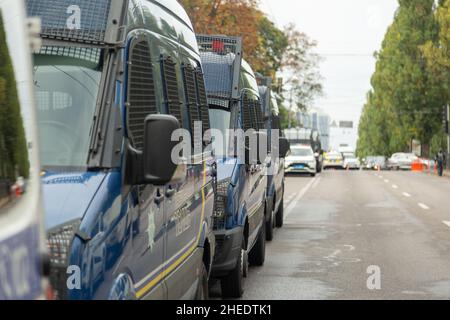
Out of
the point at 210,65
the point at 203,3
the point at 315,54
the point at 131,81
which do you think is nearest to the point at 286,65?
the point at 315,54

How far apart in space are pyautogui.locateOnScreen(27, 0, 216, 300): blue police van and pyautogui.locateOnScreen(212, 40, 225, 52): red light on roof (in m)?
5.05

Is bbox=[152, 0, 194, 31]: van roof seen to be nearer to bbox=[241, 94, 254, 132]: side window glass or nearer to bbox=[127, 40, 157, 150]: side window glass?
bbox=[127, 40, 157, 150]: side window glass

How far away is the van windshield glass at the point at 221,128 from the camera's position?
380 inches

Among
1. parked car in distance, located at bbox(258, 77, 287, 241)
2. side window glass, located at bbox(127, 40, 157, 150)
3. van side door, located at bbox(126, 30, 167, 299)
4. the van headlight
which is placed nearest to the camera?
the van headlight

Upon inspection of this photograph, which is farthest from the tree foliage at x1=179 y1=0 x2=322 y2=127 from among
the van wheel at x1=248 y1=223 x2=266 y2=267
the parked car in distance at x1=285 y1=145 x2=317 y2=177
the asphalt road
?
the van wheel at x1=248 y1=223 x2=266 y2=267

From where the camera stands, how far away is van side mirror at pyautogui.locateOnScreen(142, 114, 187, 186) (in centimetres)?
408

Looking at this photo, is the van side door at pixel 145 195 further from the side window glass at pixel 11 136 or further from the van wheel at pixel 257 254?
the van wheel at pixel 257 254

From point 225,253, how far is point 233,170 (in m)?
0.92

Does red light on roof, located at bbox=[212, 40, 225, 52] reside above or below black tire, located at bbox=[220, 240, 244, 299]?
above

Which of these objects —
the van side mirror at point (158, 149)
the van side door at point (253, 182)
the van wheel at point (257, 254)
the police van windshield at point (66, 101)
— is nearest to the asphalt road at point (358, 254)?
the van wheel at point (257, 254)

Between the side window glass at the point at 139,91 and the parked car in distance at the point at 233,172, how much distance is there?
145 inches

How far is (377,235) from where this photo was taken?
51.4 ft

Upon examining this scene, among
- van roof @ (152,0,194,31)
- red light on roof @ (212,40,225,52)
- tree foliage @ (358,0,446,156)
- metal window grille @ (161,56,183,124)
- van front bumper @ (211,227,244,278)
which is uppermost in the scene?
tree foliage @ (358,0,446,156)

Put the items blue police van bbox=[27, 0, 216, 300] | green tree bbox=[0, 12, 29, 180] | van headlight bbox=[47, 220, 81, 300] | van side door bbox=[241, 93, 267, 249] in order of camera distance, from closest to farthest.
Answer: green tree bbox=[0, 12, 29, 180], van headlight bbox=[47, 220, 81, 300], blue police van bbox=[27, 0, 216, 300], van side door bbox=[241, 93, 267, 249]
